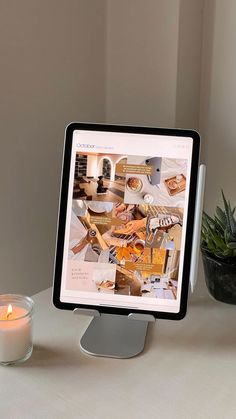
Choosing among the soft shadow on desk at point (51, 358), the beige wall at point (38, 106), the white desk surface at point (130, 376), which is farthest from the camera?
the beige wall at point (38, 106)

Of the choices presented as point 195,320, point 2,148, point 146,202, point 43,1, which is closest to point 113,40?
point 43,1

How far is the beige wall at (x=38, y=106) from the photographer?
45.0 inches

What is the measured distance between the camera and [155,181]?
953 millimetres

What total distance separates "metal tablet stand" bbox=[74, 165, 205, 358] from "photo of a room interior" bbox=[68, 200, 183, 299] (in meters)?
0.03

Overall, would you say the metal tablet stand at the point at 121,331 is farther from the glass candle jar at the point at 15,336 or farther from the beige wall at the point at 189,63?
the beige wall at the point at 189,63

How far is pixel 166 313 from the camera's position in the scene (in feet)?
3.07

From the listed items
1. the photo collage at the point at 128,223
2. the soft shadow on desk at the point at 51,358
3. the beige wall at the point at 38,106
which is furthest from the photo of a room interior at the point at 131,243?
the beige wall at the point at 38,106

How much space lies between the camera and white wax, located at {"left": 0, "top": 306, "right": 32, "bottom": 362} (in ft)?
2.84

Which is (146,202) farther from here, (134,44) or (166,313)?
(134,44)

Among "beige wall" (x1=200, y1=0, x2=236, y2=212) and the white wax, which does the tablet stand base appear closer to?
the white wax

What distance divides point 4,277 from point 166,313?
43cm

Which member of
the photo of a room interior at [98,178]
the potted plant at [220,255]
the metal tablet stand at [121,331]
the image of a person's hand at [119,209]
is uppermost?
the photo of a room interior at [98,178]

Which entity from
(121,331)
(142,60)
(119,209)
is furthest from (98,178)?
(142,60)

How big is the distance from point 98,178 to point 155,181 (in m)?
0.10
